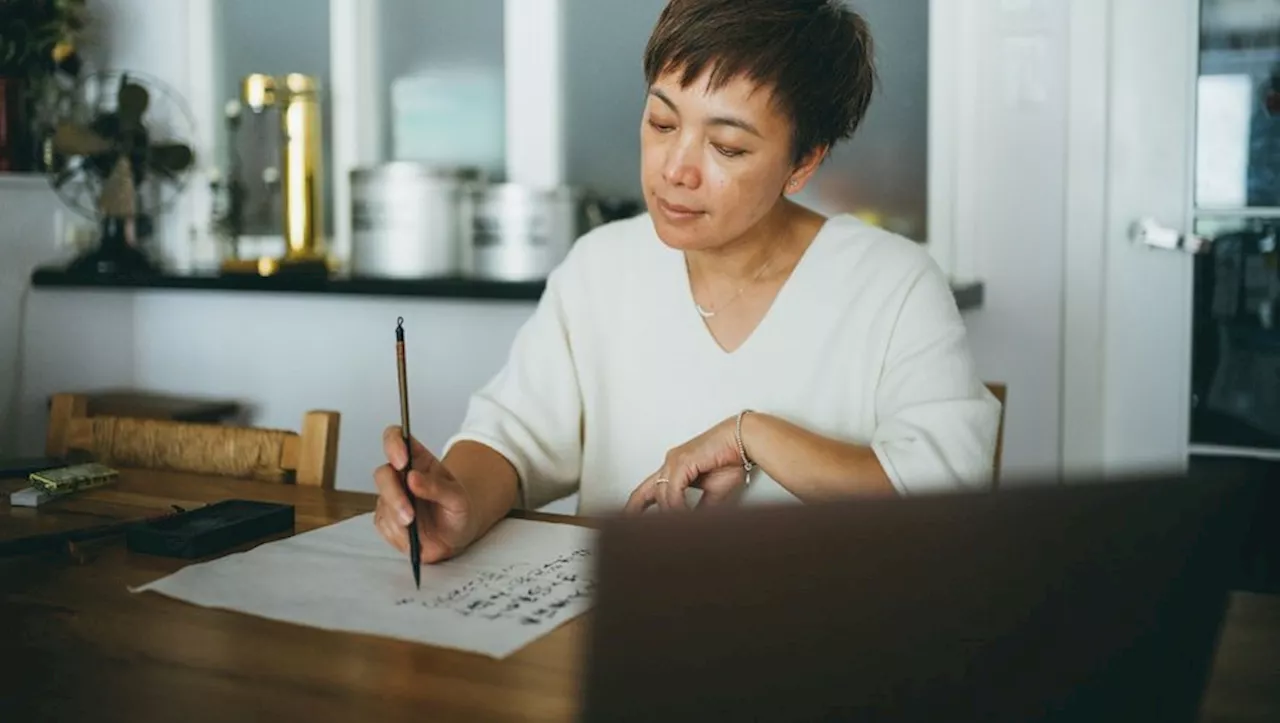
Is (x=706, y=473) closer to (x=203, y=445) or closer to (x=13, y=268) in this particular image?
(x=203, y=445)

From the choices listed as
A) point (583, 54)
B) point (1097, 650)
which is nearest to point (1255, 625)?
point (1097, 650)

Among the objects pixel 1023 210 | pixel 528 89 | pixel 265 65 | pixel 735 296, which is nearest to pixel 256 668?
pixel 735 296

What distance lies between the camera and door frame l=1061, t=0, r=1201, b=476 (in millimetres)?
2109

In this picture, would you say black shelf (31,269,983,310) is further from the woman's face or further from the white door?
the woman's face

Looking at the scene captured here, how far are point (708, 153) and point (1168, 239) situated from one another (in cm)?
112

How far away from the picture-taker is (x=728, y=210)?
4.34ft

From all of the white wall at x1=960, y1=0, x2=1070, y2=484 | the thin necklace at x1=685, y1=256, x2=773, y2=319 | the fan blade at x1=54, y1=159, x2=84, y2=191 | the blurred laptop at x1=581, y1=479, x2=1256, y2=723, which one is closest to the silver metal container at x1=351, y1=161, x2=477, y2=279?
the fan blade at x1=54, y1=159, x2=84, y2=191

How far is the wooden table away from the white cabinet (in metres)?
1.47

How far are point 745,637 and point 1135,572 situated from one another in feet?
0.54

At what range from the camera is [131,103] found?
105 inches

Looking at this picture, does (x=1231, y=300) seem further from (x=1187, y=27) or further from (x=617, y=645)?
(x=617, y=645)

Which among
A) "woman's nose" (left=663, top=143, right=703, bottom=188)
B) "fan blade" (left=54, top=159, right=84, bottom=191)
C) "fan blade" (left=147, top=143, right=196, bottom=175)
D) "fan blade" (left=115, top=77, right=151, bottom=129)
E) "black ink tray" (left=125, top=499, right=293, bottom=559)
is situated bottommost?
"black ink tray" (left=125, top=499, right=293, bottom=559)

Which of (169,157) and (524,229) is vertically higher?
(169,157)

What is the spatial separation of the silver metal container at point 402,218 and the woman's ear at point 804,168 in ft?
4.09
